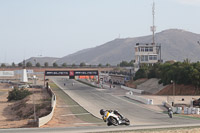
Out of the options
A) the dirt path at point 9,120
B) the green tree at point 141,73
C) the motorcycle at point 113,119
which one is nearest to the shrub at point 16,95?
the dirt path at point 9,120

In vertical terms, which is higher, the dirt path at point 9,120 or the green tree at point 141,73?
the green tree at point 141,73

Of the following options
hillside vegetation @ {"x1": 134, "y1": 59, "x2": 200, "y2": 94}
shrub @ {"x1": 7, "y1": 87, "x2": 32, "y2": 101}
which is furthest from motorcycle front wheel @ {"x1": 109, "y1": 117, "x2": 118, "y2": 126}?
shrub @ {"x1": 7, "y1": 87, "x2": 32, "y2": 101}

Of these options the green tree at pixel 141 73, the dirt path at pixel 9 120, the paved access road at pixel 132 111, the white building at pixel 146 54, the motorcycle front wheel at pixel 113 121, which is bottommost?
the dirt path at pixel 9 120

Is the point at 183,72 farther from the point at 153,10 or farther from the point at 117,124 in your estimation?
the point at 117,124

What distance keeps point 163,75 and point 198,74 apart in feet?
41.9

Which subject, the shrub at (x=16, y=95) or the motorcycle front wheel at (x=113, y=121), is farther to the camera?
the shrub at (x=16, y=95)

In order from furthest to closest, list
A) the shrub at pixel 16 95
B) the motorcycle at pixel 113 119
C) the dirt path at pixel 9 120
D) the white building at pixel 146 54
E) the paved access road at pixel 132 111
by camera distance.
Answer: the white building at pixel 146 54 < the shrub at pixel 16 95 < the dirt path at pixel 9 120 < the paved access road at pixel 132 111 < the motorcycle at pixel 113 119

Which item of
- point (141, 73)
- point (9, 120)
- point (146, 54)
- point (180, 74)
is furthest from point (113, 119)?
point (146, 54)

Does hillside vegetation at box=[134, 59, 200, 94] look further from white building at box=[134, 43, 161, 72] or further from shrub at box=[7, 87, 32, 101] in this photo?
shrub at box=[7, 87, 32, 101]

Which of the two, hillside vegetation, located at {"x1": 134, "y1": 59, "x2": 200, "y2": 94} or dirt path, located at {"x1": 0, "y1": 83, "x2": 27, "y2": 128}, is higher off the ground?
hillside vegetation, located at {"x1": 134, "y1": 59, "x2": 200, "y2": 94}

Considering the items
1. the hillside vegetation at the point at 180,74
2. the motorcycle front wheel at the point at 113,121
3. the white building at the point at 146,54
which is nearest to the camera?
the motorcycle front wheel at the point at 113,121

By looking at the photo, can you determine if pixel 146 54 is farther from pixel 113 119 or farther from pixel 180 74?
pixel 113 119

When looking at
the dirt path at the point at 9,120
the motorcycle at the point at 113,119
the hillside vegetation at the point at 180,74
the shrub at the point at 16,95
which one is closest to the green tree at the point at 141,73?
the hillside vegetation at the point at 180,74

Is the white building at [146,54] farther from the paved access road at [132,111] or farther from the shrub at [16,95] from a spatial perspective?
the paved access road at [132,111]
